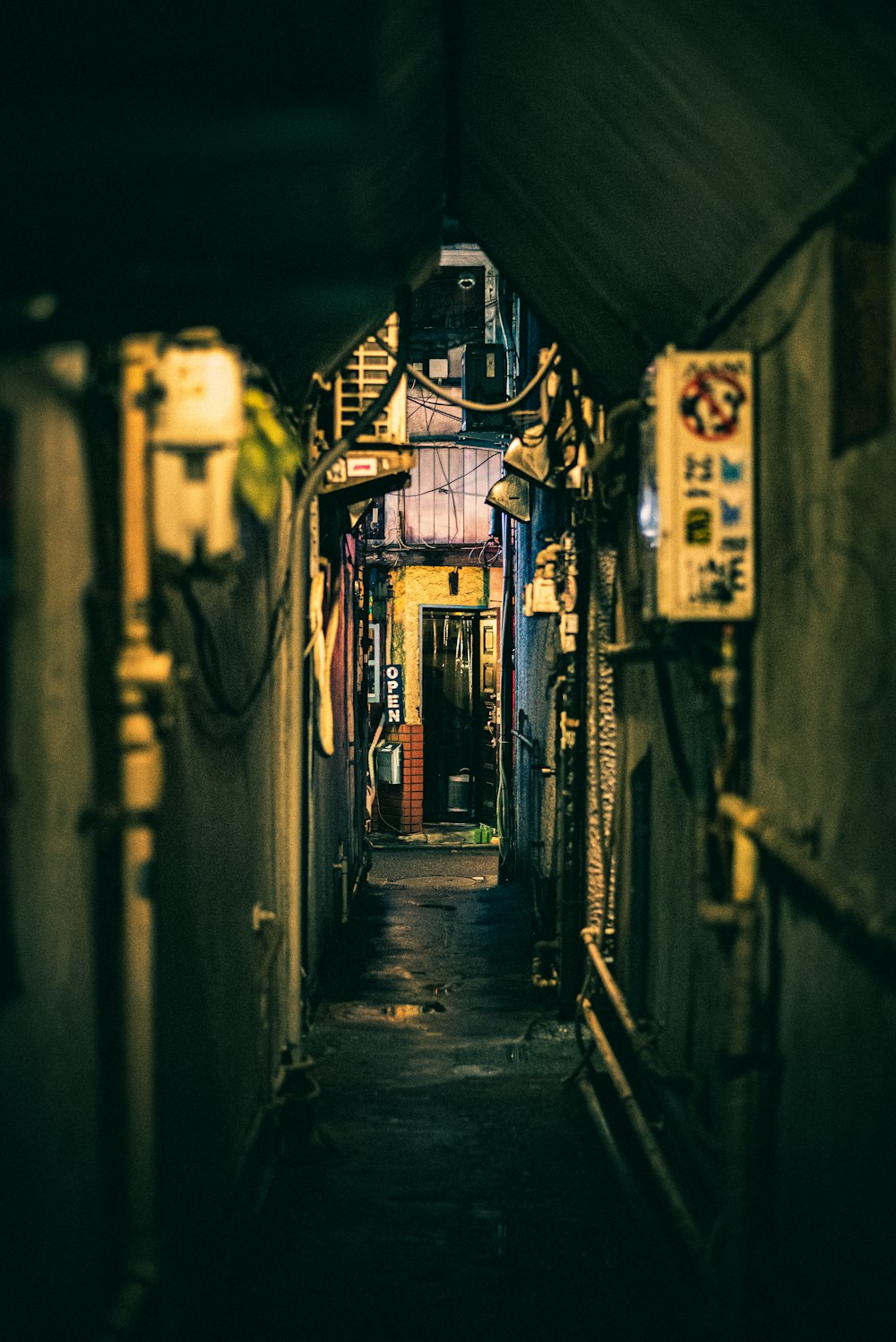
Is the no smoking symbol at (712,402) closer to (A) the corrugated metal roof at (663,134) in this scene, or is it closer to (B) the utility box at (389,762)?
(A) the corrugated metal roof at (663,134)

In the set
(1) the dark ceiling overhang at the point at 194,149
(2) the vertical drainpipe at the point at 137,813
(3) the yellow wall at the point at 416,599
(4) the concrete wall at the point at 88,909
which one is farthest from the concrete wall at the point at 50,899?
(3) the yellow wall at the point at 416,599

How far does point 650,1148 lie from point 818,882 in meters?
3.56

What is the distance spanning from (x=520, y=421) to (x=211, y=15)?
9.52m

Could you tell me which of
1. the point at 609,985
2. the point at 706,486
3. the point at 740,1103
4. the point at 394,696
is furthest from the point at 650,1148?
the point at 394,696

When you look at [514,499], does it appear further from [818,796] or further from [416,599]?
[818,796]

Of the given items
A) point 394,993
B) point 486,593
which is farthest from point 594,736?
point 486,593

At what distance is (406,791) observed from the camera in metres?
24.2

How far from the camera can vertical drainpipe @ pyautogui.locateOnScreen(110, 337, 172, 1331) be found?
13.0 ft

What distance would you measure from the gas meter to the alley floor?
431 centimetres

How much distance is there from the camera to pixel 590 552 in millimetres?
10133

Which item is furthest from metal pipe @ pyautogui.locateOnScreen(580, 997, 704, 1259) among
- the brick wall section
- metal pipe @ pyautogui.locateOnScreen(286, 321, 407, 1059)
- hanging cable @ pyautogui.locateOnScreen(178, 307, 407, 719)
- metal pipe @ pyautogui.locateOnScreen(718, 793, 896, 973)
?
the brick wall section

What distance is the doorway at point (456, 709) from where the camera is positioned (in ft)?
82.1

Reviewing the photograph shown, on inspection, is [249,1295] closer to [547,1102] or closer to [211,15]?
[547,1102]

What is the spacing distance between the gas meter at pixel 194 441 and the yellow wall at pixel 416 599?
67.8 feet
